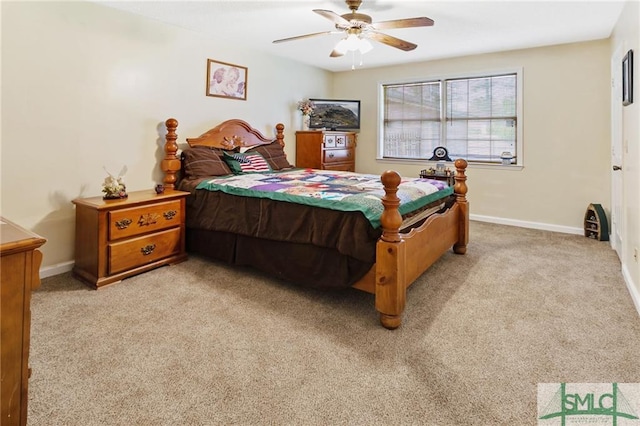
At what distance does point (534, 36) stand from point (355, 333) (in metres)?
3.95

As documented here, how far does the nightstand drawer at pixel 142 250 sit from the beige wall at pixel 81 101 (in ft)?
2.10

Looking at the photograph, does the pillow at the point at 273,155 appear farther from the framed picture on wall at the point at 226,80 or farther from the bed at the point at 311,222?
the framed picture on wall at the point at 226,80

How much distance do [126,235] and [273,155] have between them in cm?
216

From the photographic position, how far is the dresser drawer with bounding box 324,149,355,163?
5.36 metres

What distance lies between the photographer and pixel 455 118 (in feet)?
17.3

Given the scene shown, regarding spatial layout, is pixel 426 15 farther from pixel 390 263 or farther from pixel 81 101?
pixel 81 101

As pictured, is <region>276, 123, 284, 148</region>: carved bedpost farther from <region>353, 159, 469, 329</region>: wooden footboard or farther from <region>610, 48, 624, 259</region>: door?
<region>610, 48, 624, 259</region>: door

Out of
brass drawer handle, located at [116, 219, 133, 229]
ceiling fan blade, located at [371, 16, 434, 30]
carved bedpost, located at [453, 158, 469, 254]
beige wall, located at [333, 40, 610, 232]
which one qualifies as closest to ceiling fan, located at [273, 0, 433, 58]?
ceiling fan blade, located at [371, 16, 434, 30]

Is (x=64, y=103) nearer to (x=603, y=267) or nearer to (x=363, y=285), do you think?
(x=363, y=285)

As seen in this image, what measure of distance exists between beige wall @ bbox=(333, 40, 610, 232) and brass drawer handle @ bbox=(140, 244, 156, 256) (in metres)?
4.18

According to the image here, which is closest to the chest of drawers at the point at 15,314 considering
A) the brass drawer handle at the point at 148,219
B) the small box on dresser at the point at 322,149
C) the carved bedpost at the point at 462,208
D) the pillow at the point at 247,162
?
the brass drawer handle at the point at 148,219

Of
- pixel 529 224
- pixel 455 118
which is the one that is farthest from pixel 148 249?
pixel 529 224

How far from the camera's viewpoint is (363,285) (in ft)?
7.77

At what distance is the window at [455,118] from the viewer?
4836 mm
